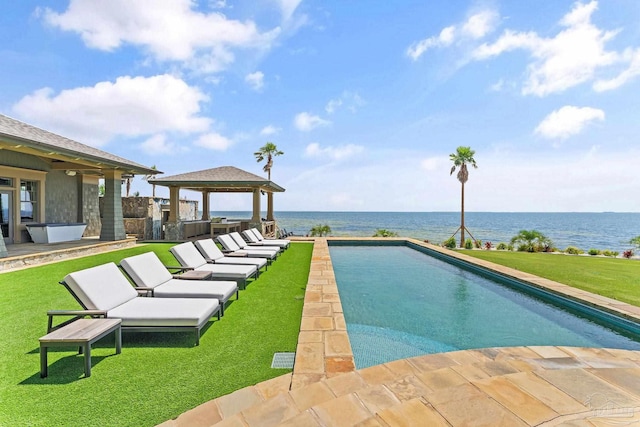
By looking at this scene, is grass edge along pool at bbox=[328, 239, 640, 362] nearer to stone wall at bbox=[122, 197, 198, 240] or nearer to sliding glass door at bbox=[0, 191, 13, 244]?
stone wall at bbox=[122, 197, 198, 240]

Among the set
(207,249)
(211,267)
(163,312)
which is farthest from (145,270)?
(207,249)

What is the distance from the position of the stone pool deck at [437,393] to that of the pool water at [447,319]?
0.74 metres

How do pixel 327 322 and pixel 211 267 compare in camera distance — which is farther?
pixel 211 267

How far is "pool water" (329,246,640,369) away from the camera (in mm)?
4410

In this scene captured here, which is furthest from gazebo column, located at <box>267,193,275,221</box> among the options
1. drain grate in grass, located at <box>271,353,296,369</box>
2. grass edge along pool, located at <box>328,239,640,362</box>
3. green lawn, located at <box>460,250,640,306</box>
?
drain grate in grass, located at <box>271,353,296,369</box>

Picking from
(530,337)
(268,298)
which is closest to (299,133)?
(268,298)

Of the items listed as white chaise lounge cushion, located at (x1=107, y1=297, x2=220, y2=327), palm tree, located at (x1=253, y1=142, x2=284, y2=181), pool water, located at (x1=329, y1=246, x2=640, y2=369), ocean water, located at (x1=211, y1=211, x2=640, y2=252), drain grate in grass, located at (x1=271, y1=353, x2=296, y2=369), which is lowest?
ocean water, located at (x1=211, y1=211, x2=640, y2=252)

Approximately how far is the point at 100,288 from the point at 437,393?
398cm

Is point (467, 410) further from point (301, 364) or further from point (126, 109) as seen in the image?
point (126, 109)

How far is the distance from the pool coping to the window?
12.4 meters

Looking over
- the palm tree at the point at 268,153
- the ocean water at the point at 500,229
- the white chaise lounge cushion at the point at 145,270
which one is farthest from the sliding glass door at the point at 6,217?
the ocean water at the point at 500,229

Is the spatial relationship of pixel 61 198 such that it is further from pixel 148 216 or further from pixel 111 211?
pixel 148 216

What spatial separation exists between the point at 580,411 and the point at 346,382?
1692mm

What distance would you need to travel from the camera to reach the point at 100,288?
3822 mm
